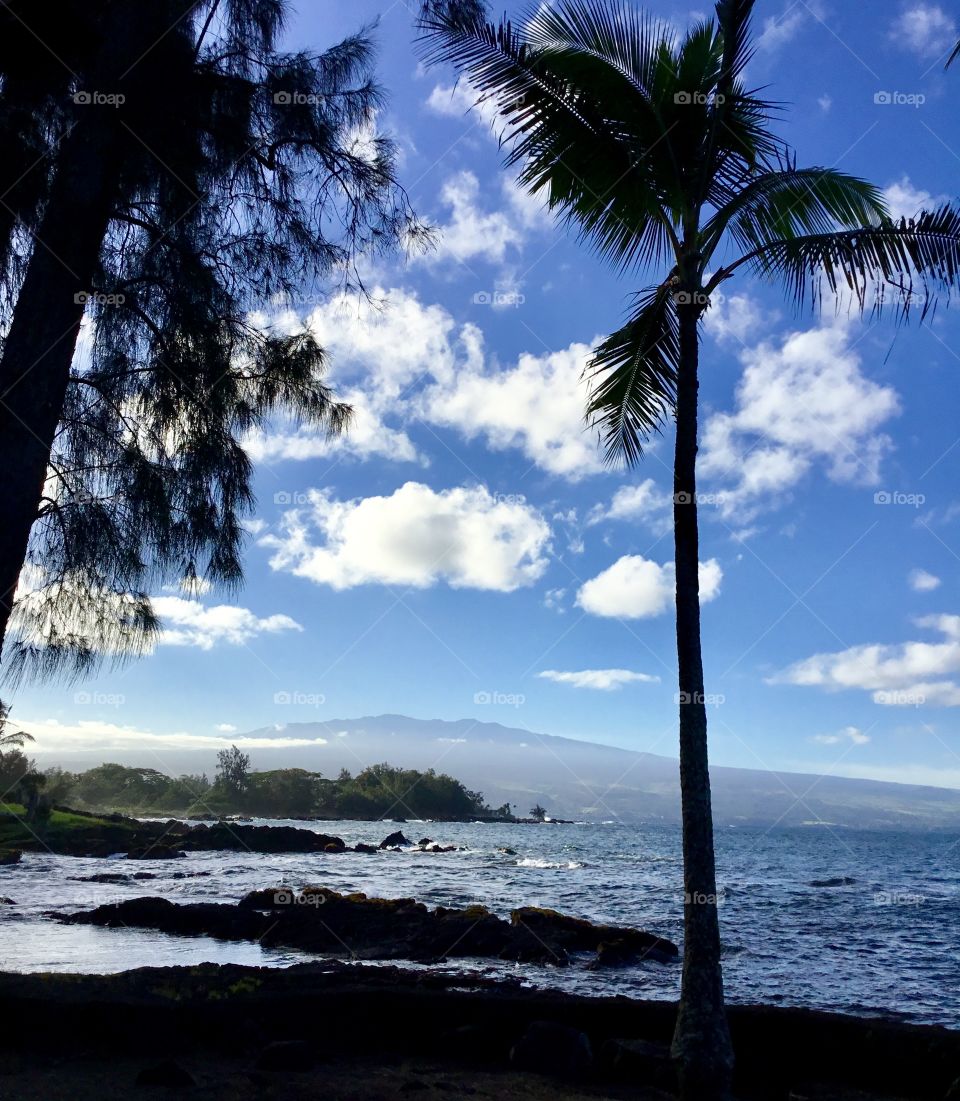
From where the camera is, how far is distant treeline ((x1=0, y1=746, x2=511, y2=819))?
13750cm

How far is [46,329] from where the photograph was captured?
676cm

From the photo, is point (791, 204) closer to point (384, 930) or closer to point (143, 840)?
point (384, 930)

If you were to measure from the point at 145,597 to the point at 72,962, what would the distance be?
9150 millimetres

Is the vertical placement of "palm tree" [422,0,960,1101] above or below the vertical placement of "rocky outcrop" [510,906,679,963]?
above

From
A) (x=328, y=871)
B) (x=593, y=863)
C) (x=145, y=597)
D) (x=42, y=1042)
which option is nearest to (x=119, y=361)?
(x=145, y=597)

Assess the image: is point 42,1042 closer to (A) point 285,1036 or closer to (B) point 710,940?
(A) point 285,1036
